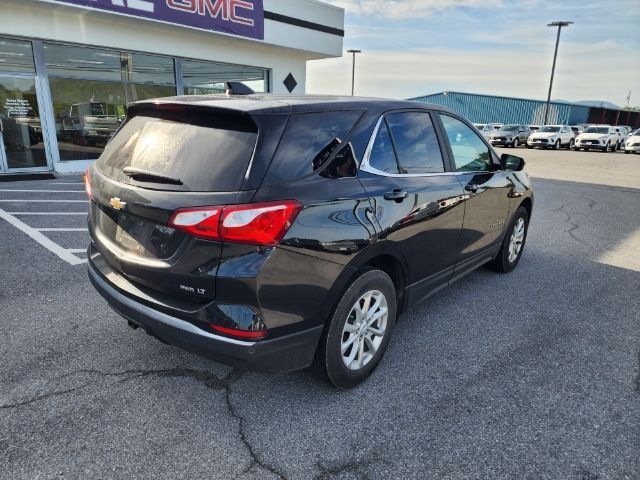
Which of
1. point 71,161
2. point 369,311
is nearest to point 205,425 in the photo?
point 369,311

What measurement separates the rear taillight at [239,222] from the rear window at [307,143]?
16 cm

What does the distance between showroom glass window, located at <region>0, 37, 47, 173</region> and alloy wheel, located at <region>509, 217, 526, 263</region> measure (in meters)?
11.3

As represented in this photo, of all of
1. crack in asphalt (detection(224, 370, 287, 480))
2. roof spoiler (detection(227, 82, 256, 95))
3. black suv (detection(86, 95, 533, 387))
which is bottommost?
crack in asphalt (detection(224, 370, 287, 480))

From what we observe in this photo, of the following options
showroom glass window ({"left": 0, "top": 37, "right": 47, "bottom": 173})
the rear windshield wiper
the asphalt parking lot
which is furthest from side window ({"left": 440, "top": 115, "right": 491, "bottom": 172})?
showroom glass window ({"left": 0, "top": 37, "right": 47, "bottom": 173})

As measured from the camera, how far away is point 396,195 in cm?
285

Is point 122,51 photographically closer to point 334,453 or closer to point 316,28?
point 316,28

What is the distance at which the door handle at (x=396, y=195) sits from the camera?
2798mm

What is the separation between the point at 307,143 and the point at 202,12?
11.4 m

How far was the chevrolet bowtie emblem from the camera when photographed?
246cm

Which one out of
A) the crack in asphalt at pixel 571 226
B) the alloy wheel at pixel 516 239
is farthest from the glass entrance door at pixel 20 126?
the crack in asphalt at pixel 571 226

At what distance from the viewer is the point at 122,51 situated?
11.6 meters

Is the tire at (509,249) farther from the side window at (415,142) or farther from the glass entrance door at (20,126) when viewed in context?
the glass entrance door at (20,126)

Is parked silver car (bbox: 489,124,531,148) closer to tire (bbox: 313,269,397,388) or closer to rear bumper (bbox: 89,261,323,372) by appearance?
tire (bbox: 313,269,397,388)

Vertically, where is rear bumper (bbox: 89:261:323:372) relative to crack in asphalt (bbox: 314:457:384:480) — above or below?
above
